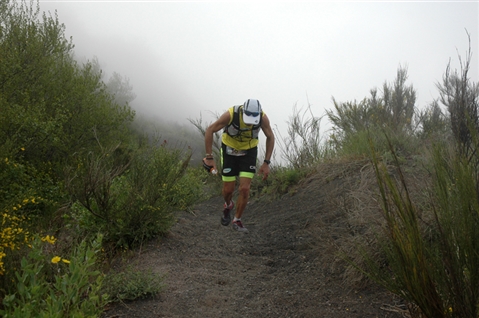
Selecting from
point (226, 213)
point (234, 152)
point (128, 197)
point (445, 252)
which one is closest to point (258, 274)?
point (128, 197)

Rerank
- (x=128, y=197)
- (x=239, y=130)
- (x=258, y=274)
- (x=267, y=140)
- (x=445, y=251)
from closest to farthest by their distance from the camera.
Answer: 1. (x=445, y=251)
2. (x=258, y=274)
3. (x=128, y=197)
4. (x=239, y=130)
5. (x=267, y=140)

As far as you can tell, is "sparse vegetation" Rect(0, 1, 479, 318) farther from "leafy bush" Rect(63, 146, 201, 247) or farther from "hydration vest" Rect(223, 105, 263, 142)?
"hydration vest" Rect(223, 105, 263, 142)

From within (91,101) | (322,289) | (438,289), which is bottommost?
(322,289)

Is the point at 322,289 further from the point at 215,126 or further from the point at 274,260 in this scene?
the point at 215,126

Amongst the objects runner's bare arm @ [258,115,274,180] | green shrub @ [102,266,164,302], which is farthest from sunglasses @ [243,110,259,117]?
green shrub @ [102,266,164,302]

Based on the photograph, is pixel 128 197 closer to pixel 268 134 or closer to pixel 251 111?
pixel 251 111

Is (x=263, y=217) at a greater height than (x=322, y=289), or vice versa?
(x=263, y=217)

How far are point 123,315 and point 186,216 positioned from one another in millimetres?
4813

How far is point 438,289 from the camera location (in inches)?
97.8

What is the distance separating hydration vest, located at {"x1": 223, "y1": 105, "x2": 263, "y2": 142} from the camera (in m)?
6.37

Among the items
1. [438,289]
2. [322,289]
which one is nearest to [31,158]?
[322,289]

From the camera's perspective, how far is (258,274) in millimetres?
4891

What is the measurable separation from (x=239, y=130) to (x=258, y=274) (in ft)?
7.44

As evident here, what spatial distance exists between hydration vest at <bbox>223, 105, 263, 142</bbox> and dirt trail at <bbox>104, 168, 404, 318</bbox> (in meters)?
1.46
